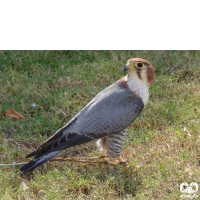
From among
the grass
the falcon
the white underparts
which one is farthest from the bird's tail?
the white underparts

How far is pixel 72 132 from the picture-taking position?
479 cm

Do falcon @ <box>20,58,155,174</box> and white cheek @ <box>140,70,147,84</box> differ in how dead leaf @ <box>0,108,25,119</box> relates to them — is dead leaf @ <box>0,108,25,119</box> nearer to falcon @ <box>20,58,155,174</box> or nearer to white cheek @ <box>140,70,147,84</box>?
falcon @ <box>20,58,155,174</box>

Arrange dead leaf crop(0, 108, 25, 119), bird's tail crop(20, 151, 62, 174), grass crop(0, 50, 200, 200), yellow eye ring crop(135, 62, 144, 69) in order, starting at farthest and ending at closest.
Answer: dead leaf crop(0, 108, 25, 119) → yellow eye ring crop(135, 62, 144, 69) → bird's tail crop(20, 151, 62, 174) → grass crop(0, 50, 200, 200)

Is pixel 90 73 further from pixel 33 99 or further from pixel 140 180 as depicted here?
pixel 140 180

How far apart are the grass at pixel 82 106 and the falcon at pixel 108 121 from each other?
203mm

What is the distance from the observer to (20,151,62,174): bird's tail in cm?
466

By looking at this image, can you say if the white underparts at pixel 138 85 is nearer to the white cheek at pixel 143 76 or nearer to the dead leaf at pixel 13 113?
the white cheek at pixel 143 76

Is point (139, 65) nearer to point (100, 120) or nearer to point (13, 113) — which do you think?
point (100, 120)

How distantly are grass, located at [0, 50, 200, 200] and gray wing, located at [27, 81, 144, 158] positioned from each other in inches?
12.8

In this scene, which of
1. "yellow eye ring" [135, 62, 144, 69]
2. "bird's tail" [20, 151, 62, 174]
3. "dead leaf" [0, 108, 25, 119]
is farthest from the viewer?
"dead leaf" [0, 108, 25, 119]

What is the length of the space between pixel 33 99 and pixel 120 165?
1.89 metres

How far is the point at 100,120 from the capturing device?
4.84 meters

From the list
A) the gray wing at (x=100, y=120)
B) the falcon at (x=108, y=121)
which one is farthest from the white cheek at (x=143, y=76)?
the gray wing at (x=100, y=120)

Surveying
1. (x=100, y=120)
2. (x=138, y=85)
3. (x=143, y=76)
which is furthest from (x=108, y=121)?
(x=143, y=76)
